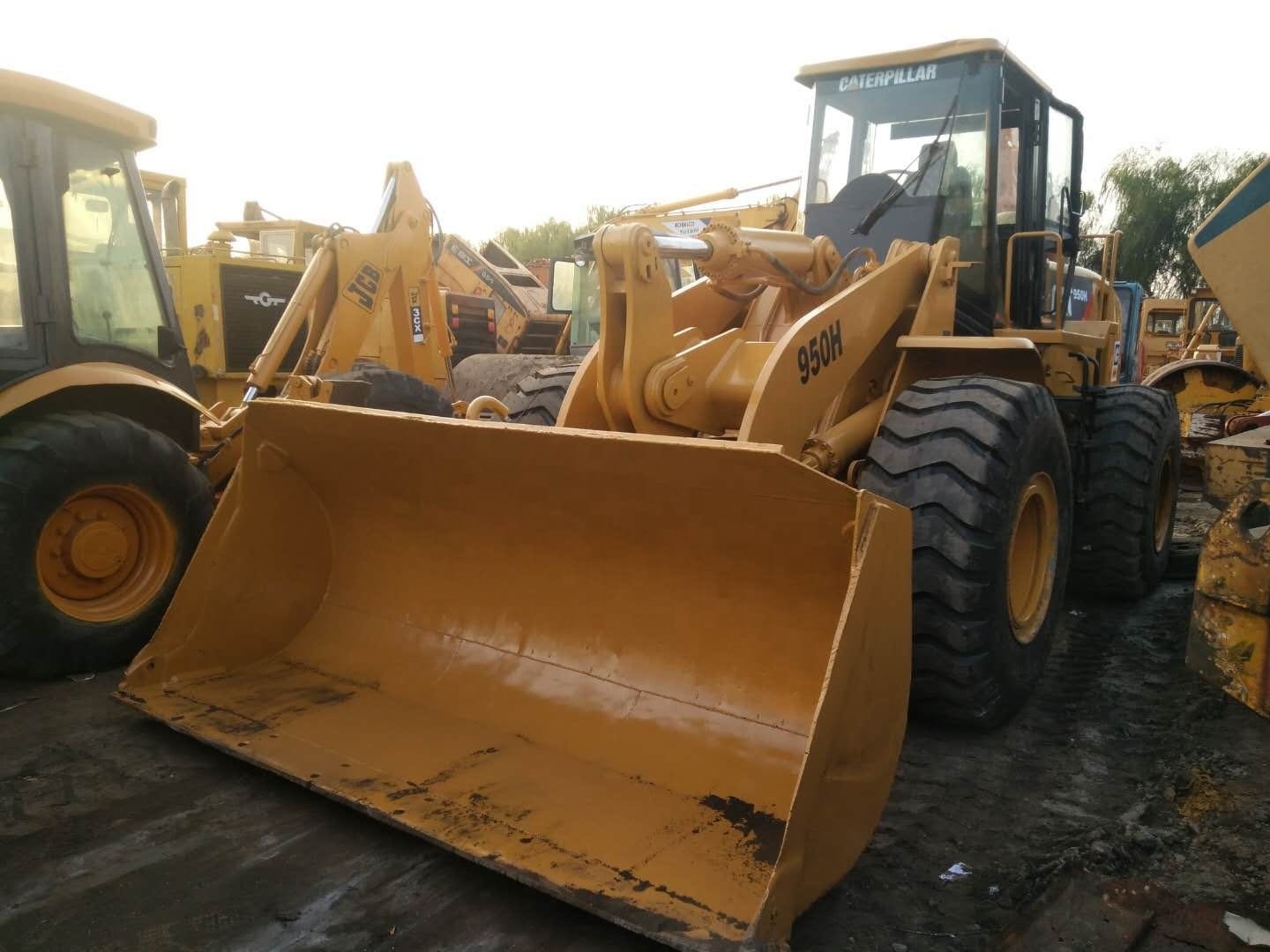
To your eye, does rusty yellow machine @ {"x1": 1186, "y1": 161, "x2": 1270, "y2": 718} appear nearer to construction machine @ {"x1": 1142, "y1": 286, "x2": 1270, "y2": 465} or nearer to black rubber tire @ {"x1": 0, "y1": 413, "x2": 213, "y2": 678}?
black rubber tire @ {"x1": 0, "y1": 413, "x2": 213, "y2": 678}

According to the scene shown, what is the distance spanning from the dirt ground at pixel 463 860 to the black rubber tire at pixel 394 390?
9.12ft

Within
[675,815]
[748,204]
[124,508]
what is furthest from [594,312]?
[675,815]

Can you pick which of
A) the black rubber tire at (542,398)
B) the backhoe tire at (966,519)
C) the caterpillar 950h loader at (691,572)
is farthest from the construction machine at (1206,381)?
the black rubber tire at (542,398)

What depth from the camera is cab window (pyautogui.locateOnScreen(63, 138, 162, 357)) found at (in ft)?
14.9

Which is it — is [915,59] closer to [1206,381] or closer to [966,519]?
[966,519]

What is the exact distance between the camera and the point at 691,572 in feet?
10.6

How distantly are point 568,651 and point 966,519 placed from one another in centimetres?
141

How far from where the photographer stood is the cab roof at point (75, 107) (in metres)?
4.20

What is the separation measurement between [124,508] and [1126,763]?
4152mm

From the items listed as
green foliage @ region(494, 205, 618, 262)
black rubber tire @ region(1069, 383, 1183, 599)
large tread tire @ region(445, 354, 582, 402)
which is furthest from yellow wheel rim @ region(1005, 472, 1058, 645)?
green foliage @ region(494, 205, 618, 262)

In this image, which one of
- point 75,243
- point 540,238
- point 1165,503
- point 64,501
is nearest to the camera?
point 64,501

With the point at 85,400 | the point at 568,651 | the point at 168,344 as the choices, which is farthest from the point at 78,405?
the point at 568,651

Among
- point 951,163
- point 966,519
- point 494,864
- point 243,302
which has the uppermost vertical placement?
point 951,163

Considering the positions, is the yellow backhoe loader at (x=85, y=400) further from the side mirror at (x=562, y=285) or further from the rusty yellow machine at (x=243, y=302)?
the side mirror at (x=562, y=285)
